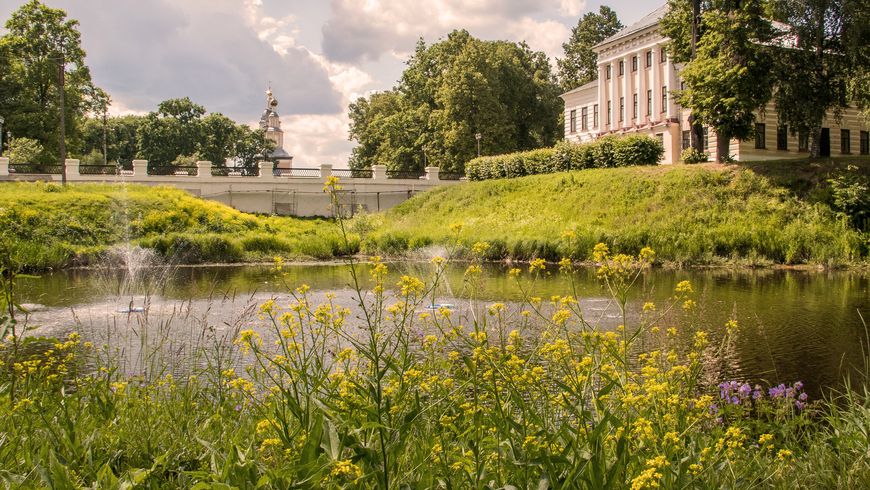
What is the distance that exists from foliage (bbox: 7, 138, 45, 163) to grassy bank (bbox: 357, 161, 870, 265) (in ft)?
79.1

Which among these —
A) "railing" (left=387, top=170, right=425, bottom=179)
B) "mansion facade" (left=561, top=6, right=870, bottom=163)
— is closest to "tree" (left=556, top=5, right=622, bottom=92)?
"mansion facade" (left=561, top=6, right=870, bottom=163)

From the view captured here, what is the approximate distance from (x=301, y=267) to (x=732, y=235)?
16.7 m

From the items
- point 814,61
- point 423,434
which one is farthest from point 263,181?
point 423,434

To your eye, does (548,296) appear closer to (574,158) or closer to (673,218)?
(673,218)

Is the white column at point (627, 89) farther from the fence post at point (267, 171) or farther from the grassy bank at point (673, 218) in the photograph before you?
the fence post at point (267, 171)

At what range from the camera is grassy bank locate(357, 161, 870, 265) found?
28.0m

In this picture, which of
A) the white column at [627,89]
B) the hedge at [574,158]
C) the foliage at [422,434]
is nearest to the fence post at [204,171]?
the hedge at [574,158]

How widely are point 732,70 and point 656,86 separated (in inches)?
900

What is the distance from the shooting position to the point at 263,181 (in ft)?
166

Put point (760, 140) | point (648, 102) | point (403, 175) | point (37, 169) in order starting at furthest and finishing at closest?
1. point (403, 175)
2. point (648, 102)
3. point (760, 140)
4. point (37, 169)

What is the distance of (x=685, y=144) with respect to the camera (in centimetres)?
5050

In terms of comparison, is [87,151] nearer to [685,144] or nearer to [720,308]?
[685,144]

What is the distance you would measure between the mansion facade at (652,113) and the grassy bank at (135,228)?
22.3 m

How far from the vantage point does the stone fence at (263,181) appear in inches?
1800
